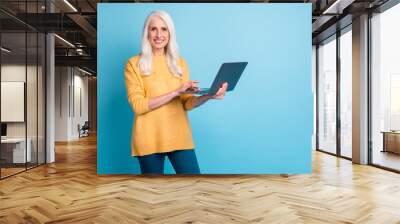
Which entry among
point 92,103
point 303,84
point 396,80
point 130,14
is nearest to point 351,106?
point 396,80

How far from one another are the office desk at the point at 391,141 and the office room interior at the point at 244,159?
3cm

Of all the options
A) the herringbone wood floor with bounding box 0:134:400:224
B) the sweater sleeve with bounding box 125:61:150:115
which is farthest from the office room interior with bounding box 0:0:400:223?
the sweater sleeve with bounding box 125:61:150:115

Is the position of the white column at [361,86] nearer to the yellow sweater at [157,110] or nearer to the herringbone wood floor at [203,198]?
the herringbone wood floor at [203,198]

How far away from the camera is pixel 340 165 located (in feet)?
27.5

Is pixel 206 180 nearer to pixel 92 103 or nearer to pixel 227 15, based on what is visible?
pixel 227 15

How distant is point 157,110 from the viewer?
6.19 metres

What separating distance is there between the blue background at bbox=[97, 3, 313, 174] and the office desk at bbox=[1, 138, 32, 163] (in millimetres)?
1817

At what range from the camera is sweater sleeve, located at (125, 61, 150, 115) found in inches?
241

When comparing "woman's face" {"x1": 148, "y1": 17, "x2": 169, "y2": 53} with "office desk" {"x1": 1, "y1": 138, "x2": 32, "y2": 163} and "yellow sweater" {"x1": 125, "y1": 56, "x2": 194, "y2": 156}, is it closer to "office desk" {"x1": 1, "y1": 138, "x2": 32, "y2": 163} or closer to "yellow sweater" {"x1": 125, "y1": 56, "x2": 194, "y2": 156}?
"yellow sweater" {"x1": 125, "y1": 56, "x2": 194, "y2": 156}

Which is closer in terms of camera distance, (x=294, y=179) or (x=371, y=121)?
(x=294, y=179)

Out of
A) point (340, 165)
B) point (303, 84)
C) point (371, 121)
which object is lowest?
point (340, 165)

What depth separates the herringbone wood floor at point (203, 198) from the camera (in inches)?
164

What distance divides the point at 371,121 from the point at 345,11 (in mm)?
2384

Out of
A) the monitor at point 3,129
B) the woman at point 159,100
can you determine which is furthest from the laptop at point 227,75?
the monitor at point 3,129
